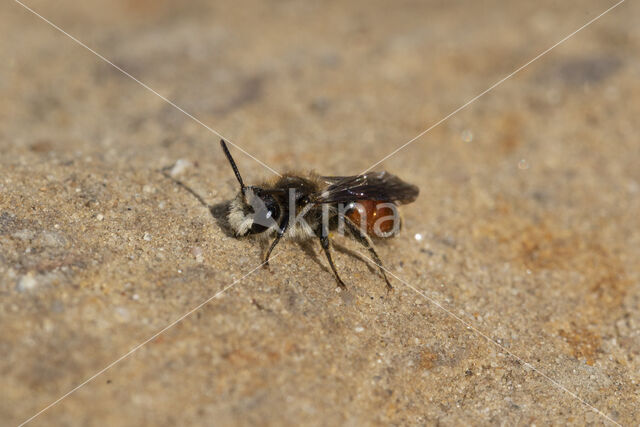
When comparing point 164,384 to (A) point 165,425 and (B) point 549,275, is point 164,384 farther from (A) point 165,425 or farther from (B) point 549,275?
(B) point 549,275

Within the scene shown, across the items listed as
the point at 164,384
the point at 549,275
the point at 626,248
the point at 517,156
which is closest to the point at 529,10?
the point at 517,156

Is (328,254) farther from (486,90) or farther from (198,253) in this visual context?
(486,90)

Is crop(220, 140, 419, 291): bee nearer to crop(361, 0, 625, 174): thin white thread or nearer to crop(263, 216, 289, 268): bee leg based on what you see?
Answer: crop(263, 216, 289, 268): bee leg

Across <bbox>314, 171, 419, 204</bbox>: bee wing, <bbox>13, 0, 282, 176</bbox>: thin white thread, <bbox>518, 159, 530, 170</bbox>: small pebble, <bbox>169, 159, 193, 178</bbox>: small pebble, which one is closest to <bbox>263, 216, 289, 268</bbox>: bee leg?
<bbox>314, 171, 419, 204</bbox>: bee wing

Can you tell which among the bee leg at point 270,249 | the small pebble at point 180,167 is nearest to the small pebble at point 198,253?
the bee leg at point 270,249

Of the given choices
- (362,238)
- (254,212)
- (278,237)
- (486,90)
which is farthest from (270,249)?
(486,90)

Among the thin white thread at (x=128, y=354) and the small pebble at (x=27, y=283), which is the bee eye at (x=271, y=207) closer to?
the thin white thread at (x=128, y=354)

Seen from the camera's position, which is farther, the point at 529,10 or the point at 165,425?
the point at 529,10
